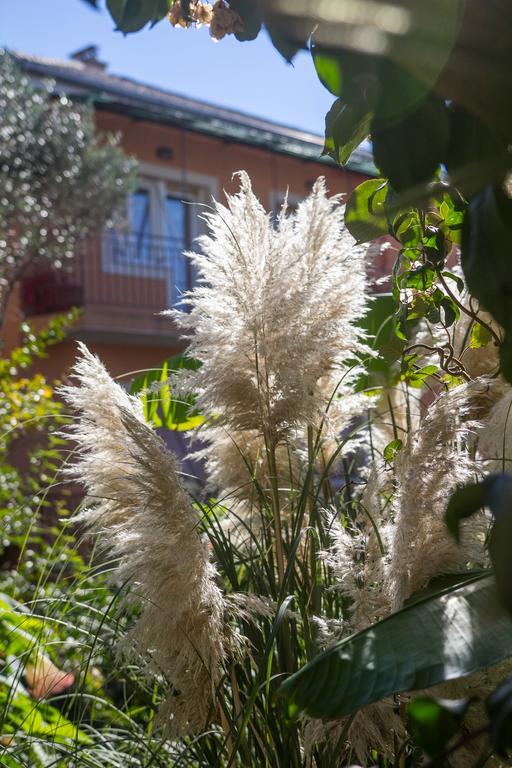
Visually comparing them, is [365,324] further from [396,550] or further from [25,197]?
[25,197]

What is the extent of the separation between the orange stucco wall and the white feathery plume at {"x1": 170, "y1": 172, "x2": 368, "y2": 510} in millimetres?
9837

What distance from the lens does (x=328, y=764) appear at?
72.7 inches

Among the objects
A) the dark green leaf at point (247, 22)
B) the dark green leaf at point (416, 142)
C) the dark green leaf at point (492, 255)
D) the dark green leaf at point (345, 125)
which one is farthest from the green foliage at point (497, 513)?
the dark green leaf at point (247, 22)

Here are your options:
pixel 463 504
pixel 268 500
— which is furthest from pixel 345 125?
pixel 268 500

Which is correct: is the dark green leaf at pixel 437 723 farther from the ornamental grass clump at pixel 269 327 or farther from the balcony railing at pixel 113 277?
the balcony railing at pixel 113 277

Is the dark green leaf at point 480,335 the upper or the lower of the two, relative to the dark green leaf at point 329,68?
lower

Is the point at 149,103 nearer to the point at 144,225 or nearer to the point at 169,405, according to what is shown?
the point at 144,225

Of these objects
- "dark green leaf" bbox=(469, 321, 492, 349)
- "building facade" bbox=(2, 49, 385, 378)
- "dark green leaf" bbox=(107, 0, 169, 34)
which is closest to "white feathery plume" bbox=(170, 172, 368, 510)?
"dark green leaf" bbox=(469, 321, 492, 349)

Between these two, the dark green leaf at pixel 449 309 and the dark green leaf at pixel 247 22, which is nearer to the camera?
the dark green leaf at pixel 247 22

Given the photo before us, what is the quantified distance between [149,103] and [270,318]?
13255 mm

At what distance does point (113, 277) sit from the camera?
13.1 metres

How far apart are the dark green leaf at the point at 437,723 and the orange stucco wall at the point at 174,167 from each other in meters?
11.4

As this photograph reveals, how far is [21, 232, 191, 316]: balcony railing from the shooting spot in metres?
12.6

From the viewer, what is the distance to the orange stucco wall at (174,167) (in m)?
12.4
